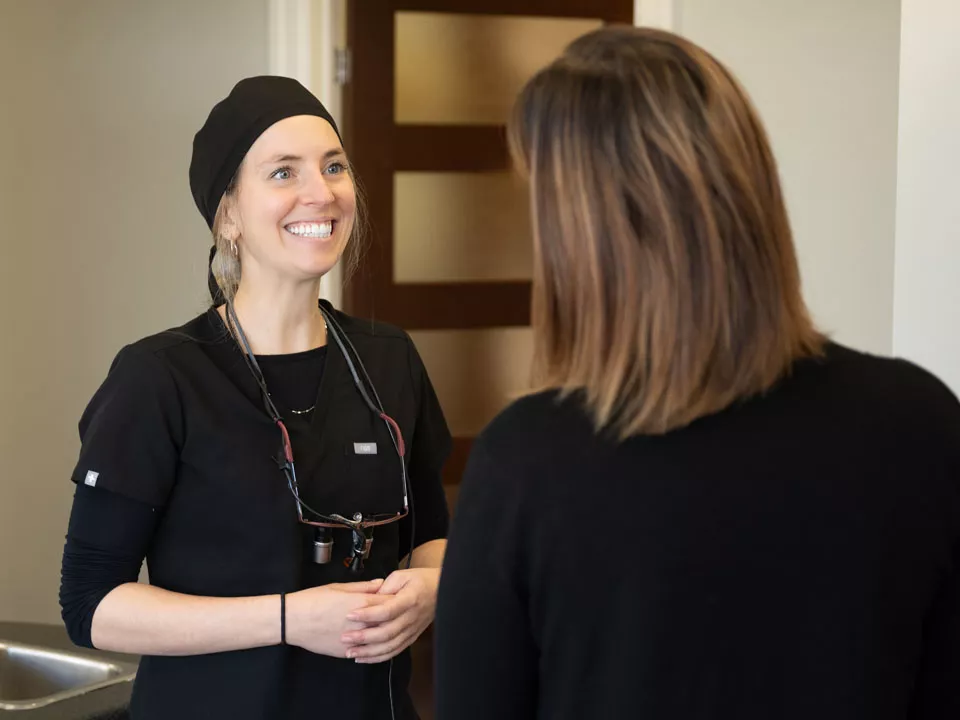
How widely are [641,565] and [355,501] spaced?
78cm

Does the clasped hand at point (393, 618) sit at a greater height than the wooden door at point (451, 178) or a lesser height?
lesser

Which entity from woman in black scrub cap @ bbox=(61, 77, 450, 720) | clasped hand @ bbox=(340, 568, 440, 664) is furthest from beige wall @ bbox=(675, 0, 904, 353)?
clasped hand @ bbox=(340, 568, 440, 664)

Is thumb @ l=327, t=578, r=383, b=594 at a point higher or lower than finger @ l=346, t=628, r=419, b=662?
higher

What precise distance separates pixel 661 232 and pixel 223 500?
83 cm

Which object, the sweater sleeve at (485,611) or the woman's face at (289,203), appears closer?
the sweater sleeve at (485,611)

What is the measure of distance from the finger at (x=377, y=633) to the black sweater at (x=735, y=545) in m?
0.60

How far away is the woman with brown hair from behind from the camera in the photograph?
876 mm

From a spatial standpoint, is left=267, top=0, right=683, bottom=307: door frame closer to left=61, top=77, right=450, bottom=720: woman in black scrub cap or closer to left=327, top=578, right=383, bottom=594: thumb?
left=61, top=77, right=450, bottom=720: woman in black scrub cap

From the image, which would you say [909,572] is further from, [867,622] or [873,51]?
[873,51]

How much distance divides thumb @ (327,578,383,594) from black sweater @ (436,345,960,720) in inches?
24.4

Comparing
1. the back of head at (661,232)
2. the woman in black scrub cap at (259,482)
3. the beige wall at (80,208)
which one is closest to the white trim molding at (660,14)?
the beige wall at (80,208)

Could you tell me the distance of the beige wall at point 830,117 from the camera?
9.25ft

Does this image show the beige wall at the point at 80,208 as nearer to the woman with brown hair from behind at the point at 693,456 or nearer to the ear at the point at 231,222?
the ear at the point at 231,222

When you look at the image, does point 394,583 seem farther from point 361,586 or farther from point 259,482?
point 259,482
